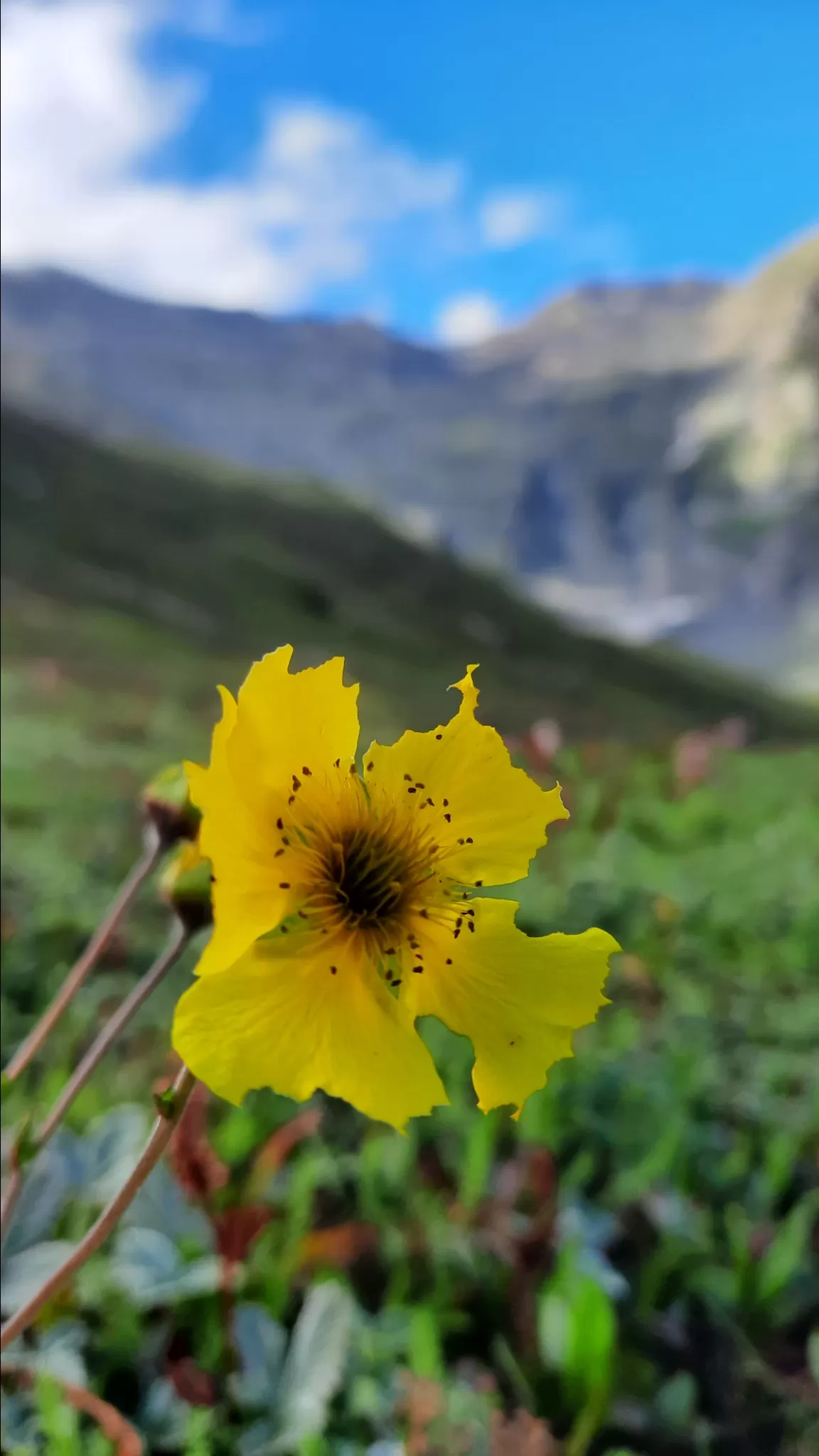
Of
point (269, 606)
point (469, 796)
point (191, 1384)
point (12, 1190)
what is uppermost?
point (269, 606)

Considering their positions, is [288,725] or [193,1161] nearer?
[288,725]

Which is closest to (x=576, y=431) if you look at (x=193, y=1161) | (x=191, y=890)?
(x=193, y=1161)

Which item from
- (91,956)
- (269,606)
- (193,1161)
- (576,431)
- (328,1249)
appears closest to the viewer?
(91,956)

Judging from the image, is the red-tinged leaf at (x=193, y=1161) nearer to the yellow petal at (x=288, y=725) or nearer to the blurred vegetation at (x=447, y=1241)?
the blurred vegetation at (x=447, y=1241)

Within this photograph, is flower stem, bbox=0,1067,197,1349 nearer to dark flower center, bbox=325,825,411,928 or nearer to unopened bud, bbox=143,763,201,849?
dark flower center, bbox=325,825,411,928

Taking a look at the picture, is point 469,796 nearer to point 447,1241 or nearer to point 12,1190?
point 12,1190

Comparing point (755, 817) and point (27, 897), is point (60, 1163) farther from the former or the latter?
point (755, 817)

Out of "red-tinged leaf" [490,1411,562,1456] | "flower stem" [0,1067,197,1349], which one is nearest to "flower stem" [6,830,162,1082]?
"flower stem" [0,1067,197,1349]
